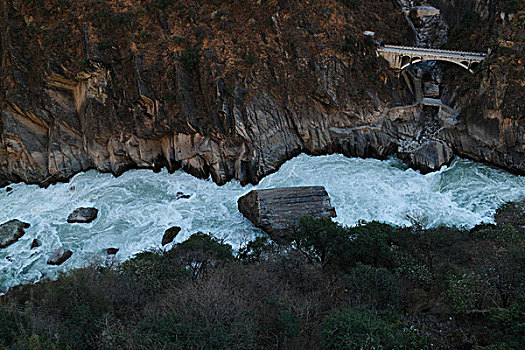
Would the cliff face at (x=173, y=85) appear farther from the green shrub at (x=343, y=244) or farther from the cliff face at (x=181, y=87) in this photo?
the green shrub at (x=343, y=244)

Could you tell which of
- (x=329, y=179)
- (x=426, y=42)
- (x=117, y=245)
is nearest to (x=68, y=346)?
(x=117, y=245)

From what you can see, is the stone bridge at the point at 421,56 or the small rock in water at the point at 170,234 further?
the stone bridge at the point at 421,56

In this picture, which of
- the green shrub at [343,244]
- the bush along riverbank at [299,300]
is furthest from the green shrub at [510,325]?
the green shrub at [343,244]

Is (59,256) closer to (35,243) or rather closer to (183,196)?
(35,243)

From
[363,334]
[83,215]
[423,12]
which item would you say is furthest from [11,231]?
[423,12]

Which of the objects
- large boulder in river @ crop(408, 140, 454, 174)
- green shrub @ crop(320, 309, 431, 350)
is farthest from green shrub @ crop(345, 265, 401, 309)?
large boulder in river @ crop(408, 140, 454, 174)

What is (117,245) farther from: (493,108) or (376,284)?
(493,108)
